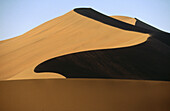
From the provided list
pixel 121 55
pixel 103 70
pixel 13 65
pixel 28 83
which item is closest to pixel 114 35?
pixel 121 55

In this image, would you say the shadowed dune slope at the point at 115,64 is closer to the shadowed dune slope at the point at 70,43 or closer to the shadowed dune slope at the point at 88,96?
the shadowed dune slope at the point at 88,96

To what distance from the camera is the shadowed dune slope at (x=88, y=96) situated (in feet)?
26.3

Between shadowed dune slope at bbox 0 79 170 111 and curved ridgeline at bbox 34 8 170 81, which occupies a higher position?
curved ridgeline at bbox 34 8 170 81

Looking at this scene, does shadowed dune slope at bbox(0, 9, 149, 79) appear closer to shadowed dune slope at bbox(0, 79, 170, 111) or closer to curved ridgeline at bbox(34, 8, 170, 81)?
curved ridgeline at bbox(34, 8, 170, 81)

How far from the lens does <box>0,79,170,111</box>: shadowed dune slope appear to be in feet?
26.3

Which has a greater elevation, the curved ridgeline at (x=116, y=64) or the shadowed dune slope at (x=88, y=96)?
the curved ridgeline at (x=116, y=64)

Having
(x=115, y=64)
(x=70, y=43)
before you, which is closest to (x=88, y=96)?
(x=115, y=64)

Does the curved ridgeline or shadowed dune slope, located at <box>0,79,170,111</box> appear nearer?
shadowed dune slope, located at <box>0,79,170,111</box>

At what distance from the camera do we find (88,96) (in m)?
8.16

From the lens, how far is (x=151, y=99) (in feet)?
27.4

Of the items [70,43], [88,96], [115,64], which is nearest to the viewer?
[88,96]

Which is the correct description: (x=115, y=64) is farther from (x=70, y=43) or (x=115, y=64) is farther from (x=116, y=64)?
(x=70, y=43)

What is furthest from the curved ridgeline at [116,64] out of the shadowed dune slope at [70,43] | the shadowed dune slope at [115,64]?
the shadowed dune slope at [70,43]

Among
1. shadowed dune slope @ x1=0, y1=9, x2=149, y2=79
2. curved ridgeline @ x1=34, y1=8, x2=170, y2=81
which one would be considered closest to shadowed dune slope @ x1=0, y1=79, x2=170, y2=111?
curved ridgeline @ x1=34, y1=8, x2=170, y2=81
